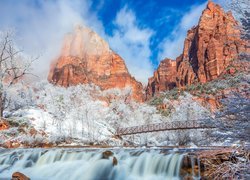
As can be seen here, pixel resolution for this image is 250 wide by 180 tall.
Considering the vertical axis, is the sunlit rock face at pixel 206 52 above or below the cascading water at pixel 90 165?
above

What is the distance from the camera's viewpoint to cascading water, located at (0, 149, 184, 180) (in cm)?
1394

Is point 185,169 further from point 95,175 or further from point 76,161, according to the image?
point 76,161

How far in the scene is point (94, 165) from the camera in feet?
51.1

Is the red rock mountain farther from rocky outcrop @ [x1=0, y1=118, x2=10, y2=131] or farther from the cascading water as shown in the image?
the cascading water

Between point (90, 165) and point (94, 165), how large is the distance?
332mm

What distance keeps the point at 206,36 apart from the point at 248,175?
7177 inches

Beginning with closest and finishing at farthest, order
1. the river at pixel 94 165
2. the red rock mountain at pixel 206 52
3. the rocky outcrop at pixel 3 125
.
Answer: the river at pixel 94 165 → the rocky outcrop at pixel 3 125 → the red rock mountain at pixel 206 52

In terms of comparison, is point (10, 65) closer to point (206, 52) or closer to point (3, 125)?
point (3, 125)

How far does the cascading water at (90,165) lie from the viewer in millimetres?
13938

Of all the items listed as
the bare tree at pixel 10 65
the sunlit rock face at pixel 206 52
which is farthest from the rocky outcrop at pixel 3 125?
the sunlit rock face at pixel 206 52

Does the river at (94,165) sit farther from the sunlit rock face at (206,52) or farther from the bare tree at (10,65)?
the sunlit rock face at (206,52)

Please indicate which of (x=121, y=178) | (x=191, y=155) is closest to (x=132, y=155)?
(x=121, y=178)

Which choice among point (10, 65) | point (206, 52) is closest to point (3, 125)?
point (10, 65)

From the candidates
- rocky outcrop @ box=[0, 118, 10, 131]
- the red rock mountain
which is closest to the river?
rocky outcrop @ box=[0, 118, 10, 131]
